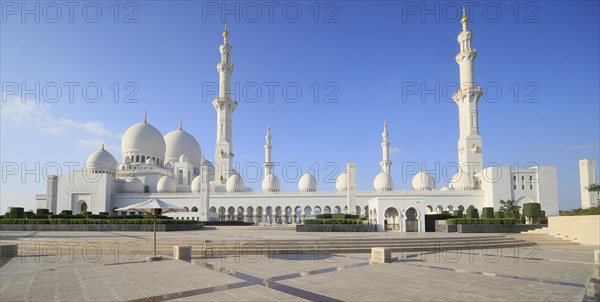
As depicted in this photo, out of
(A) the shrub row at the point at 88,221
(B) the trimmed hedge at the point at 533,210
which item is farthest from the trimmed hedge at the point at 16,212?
(B) the trimmed hedge at the point at 533,210

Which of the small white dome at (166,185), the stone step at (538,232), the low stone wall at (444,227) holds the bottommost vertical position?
the stone step at (538,232)

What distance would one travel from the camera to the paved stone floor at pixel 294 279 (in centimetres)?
760

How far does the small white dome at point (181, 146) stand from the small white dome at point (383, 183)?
30857mm

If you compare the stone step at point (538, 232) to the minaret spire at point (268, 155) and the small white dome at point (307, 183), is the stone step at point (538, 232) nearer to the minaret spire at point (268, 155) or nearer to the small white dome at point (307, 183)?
the small white dome at point (307, 183)

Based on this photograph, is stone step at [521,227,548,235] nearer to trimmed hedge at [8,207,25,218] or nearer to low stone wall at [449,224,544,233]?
low stone wall at [449,224,544,233]

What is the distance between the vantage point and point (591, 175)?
42.2 metres

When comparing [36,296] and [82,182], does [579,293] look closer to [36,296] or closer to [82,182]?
[36,296]

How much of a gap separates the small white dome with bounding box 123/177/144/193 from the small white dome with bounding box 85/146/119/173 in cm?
338

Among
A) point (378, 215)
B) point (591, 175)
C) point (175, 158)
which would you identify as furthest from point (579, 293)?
point (175, 158)

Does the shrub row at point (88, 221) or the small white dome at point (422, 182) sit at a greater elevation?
the small white dome at point (422, 182)

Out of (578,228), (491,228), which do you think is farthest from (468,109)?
(578,228)

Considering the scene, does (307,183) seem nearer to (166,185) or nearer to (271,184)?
(271,184)

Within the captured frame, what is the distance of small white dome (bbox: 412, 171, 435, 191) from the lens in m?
50.0

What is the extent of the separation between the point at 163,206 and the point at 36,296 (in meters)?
6.25
